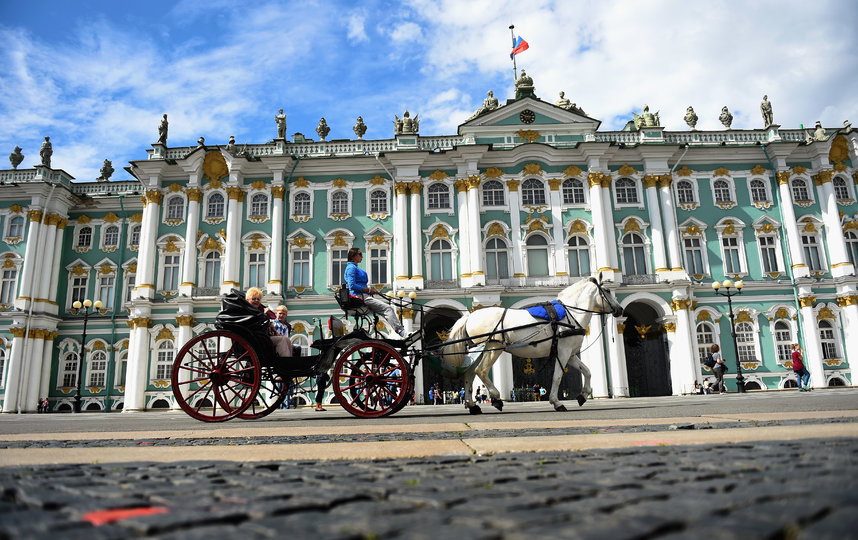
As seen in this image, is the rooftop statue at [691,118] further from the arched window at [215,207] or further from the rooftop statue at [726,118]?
the arched window at [215,207]

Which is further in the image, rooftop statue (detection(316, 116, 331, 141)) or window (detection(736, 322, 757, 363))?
rooftop statue (detection(316, 116, 331, 141))

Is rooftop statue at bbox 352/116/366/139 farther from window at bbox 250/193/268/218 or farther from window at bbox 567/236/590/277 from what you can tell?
window at bbox 567/236/590/277

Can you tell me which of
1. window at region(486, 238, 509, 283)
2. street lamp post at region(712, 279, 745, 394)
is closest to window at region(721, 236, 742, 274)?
street lamp post at region(712, 279, 745, 394)

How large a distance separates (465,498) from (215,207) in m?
29.4

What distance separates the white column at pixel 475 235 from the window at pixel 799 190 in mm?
16072

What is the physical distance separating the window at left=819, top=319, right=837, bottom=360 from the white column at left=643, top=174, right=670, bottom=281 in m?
7.92

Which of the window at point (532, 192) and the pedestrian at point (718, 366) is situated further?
the window at point (532, 192)

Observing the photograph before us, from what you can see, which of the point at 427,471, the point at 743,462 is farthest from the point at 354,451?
the point at 743,462

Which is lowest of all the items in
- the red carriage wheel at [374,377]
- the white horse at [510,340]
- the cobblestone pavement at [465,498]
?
the cobblestone pavement at [465,498]

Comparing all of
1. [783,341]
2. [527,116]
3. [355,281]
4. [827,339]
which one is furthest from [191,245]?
[827,339]

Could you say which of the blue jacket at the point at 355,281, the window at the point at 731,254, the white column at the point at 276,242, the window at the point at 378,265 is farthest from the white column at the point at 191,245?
the window at the point at 731,254

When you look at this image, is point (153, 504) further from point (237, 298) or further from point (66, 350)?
point (66, 350)

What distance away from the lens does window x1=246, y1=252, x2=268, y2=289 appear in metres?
28.3

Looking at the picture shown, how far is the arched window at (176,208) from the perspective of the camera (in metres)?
29.3
